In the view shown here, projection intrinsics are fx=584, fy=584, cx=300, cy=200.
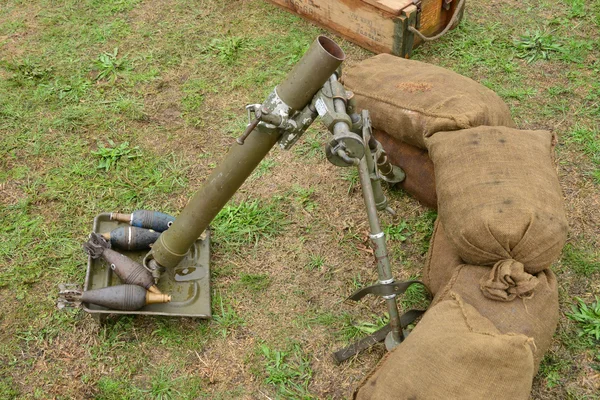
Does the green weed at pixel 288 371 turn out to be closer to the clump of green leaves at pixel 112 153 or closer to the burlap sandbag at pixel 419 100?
the burlap sandbag at pixel 419 100

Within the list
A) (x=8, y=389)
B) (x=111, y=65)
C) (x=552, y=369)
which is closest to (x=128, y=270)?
(x=8, y=389)

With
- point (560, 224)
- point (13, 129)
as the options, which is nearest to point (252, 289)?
point (560, 224)

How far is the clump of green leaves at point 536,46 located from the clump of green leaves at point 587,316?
2600mm

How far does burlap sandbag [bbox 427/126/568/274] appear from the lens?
296 centimetres

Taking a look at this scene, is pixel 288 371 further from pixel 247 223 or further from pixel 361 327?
pixel 247 223

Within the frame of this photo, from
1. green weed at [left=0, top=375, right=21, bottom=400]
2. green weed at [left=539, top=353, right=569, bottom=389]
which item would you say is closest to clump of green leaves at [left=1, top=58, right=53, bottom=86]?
green weed at [left=0, top=375, right=21, bottom=400]

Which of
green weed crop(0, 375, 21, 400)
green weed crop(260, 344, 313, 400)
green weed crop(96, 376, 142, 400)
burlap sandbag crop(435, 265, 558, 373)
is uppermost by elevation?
burlap sandbag crop(435, 265, 558, 373)

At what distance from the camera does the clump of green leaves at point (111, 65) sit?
18.0 feet

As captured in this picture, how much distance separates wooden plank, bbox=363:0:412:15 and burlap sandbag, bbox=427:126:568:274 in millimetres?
1903

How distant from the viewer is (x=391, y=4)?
5.07 meters

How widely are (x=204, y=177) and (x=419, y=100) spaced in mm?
1795

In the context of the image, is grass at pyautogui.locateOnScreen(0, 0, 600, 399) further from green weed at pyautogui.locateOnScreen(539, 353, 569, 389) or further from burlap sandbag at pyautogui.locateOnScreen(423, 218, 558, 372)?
burlap sandbag at pyautogui.locateOnScreen(423, 218, 558, 372)

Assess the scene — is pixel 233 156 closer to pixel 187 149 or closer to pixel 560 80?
pixel 187 149

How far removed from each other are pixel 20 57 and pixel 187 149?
221 centimetres
